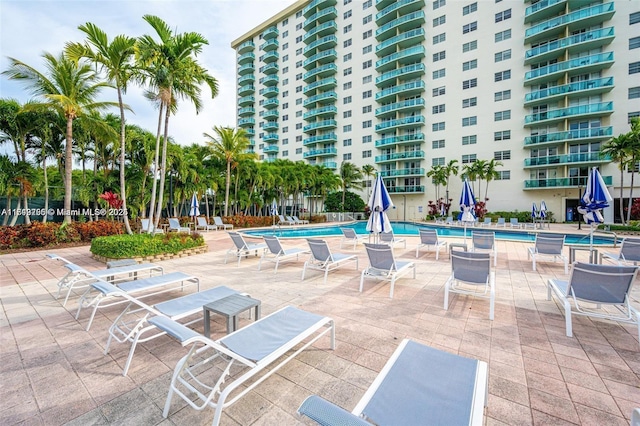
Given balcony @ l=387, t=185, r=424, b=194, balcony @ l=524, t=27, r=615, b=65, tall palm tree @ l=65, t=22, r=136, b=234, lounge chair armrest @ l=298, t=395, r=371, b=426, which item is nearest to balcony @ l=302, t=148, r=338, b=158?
balcony @ l=387, t=185, r=424, b=194

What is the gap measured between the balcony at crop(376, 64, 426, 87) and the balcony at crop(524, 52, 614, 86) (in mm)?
11280

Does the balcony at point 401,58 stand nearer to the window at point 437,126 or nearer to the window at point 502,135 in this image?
the window at point 437,126

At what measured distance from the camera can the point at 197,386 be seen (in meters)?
2.45

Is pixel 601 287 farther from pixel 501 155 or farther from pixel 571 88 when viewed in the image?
pixel 571 88

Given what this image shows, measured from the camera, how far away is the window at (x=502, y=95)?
29.0m

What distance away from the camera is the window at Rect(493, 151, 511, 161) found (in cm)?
2911

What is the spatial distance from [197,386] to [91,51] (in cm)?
1082

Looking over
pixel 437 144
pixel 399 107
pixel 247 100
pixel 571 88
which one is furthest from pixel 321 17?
pixel 571 88

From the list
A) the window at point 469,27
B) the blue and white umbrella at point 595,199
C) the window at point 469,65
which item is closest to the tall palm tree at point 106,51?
the blue and white umbrella at point 595,199

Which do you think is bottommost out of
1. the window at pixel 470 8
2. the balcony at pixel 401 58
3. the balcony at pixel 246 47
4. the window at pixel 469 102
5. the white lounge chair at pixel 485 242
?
the white lounge chair at pixel 485 242

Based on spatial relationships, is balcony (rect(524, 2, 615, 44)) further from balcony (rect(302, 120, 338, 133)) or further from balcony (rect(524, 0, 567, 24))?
balcony (rect(302, 120, 338, 133))

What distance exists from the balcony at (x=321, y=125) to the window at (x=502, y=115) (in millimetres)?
20754

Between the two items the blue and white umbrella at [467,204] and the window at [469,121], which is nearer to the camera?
the blue and white umbrella at [467,204]

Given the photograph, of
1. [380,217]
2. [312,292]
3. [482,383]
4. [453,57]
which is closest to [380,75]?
[453,57]
